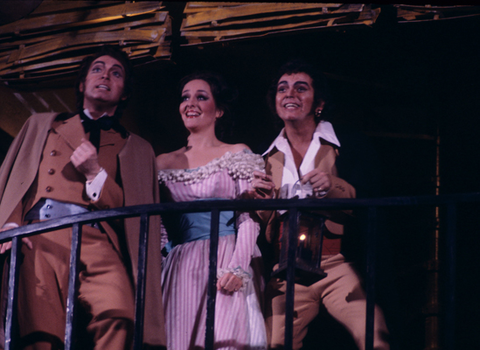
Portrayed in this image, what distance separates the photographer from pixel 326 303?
2.80 meters

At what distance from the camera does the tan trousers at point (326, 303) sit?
271cm

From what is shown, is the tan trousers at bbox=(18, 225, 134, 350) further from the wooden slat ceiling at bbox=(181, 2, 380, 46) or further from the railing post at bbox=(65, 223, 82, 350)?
the wooden slat ceiling at bbox=(181, 2, 380, 46)

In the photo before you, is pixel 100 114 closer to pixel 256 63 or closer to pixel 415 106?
pixel 256 63

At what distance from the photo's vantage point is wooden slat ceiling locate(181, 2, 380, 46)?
314cm

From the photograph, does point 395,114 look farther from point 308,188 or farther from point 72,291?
point 72,291

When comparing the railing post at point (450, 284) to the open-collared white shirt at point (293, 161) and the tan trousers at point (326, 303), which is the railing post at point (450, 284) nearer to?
the tan trousers at point (326, 303)

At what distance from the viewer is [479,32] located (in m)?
3.14

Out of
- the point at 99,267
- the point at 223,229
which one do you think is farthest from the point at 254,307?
the point at 99,267

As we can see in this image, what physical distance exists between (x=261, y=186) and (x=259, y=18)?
922 millimetres

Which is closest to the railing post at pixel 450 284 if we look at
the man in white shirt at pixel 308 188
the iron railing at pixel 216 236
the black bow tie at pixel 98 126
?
the iron railing at pixel 216 236

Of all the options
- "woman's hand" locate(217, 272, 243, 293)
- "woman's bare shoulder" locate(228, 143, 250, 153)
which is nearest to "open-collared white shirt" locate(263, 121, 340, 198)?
"woman's bare shoulder" locate(228, 143, 250, 153)

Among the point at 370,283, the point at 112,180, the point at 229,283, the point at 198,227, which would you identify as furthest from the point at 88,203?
the point at 370,283

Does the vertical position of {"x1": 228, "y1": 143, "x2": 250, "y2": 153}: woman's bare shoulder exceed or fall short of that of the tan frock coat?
it exceeds it

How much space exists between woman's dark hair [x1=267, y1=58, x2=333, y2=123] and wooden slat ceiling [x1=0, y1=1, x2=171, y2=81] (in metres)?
0.61
